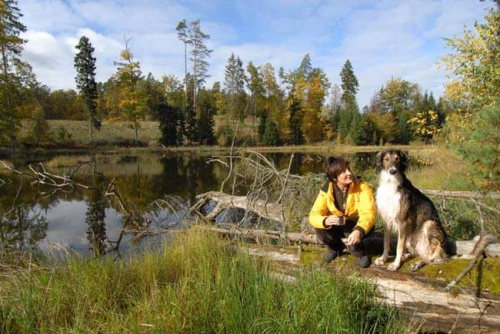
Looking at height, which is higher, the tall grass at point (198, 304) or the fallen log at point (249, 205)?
the fallen log at point (249, 205)

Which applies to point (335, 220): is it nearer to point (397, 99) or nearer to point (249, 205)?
point (249, 205)

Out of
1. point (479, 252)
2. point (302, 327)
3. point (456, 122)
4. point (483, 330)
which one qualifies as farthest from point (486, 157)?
point (302, 327)

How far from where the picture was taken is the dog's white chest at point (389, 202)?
388 centimetres

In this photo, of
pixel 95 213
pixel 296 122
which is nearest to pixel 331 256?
pixel 95 213

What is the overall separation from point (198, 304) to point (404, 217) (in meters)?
2.58

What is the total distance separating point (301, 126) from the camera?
171 feet

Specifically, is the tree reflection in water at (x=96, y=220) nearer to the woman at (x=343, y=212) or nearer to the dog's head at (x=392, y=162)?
the woman at (x=343, y=212)

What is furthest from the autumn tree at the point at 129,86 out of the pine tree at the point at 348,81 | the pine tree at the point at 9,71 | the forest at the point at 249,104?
the pine tree at the point at 348,81

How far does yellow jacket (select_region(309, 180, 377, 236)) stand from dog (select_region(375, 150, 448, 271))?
0.47ft

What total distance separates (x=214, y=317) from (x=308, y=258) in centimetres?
157

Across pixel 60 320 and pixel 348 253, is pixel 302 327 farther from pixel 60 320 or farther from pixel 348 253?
pixel 60 320

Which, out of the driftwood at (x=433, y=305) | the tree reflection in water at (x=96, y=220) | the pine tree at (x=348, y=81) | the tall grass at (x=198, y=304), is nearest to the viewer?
the tall grass at (x=198, y=304)

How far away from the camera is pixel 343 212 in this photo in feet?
14.0

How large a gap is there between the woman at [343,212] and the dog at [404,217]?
19 centimetres
